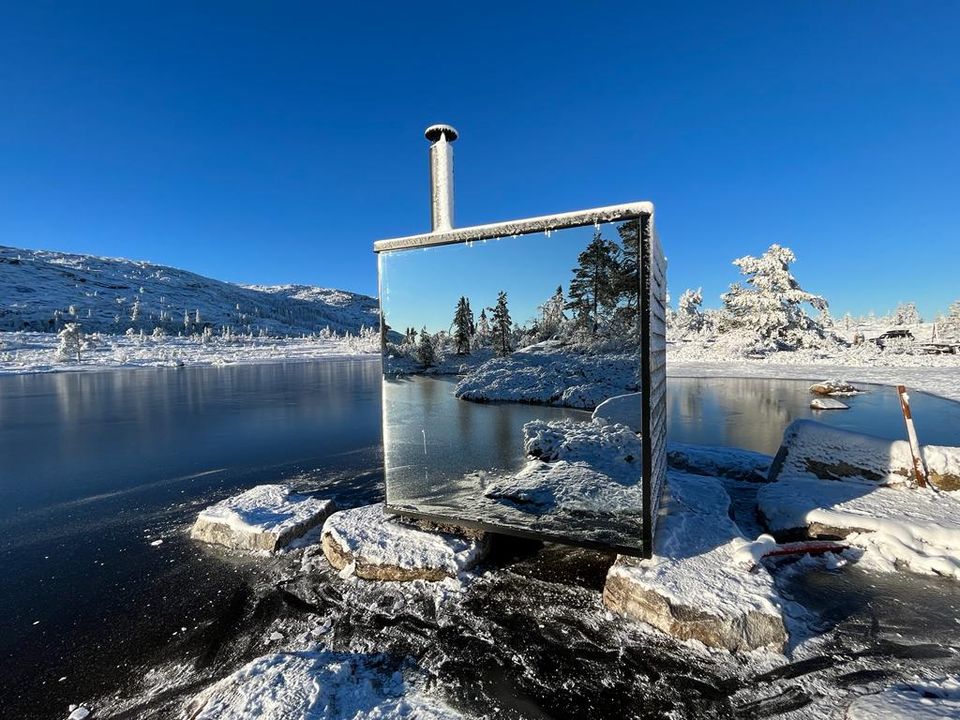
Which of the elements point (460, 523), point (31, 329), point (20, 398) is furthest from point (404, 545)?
point (31, 329)

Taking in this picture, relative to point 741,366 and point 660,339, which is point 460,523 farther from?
point 741,366

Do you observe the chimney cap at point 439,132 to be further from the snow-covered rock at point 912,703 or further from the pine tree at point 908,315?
the pine tree at point 908,315

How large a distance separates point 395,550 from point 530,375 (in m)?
2.54

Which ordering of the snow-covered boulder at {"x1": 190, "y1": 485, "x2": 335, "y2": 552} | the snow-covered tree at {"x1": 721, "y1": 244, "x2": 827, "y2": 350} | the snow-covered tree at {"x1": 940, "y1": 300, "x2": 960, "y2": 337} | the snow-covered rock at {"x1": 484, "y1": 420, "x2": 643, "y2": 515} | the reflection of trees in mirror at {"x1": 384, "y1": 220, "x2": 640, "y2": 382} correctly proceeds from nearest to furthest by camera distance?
1. the reflection of trees in mirror at {"x1": 384, "y1": 220, "x2": 640, "y2": 382}
2. the snow-covered rock at {"x1": 484, "y1": 420, "x2": 643, "y2": 515}
3. the snow-covered boulder at {"x1": 190, "y1": 485, "x2": 335, "y2": 552}
4. the snow-covered tree at {"x1": 721, "y1": 244, "x2": 827, "y2": 350}
5. the snow-covered tree at {"x1": 940, "y1": 300, "x2": 960, "y2": 337}

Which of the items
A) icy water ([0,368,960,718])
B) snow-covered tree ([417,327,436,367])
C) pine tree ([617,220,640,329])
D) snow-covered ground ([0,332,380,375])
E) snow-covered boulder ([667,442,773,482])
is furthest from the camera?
snow-covered ground ([0,332,380,375])

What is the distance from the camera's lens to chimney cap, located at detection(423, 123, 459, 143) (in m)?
5.11

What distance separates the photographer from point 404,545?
471 cm

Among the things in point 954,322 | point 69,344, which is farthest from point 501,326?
point 954,322

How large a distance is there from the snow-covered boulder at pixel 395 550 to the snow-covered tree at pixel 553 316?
263cm

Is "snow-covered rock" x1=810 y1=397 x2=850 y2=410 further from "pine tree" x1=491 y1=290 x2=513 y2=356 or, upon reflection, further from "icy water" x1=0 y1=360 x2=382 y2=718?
"pine tree" x1=491 y1=290 x2=513 y2=356

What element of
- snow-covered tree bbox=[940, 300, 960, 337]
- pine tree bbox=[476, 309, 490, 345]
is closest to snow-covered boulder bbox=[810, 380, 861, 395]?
pine tree bbox=[476, 309, 490, 345]

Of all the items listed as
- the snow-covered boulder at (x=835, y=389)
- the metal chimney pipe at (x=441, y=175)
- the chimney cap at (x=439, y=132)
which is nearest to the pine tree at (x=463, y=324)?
the metal chimney pipe at (x=441, y=175)

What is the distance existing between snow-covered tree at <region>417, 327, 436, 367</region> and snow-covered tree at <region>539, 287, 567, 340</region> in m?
1.32

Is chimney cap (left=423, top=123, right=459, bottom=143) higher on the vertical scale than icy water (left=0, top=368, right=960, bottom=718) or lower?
higher
